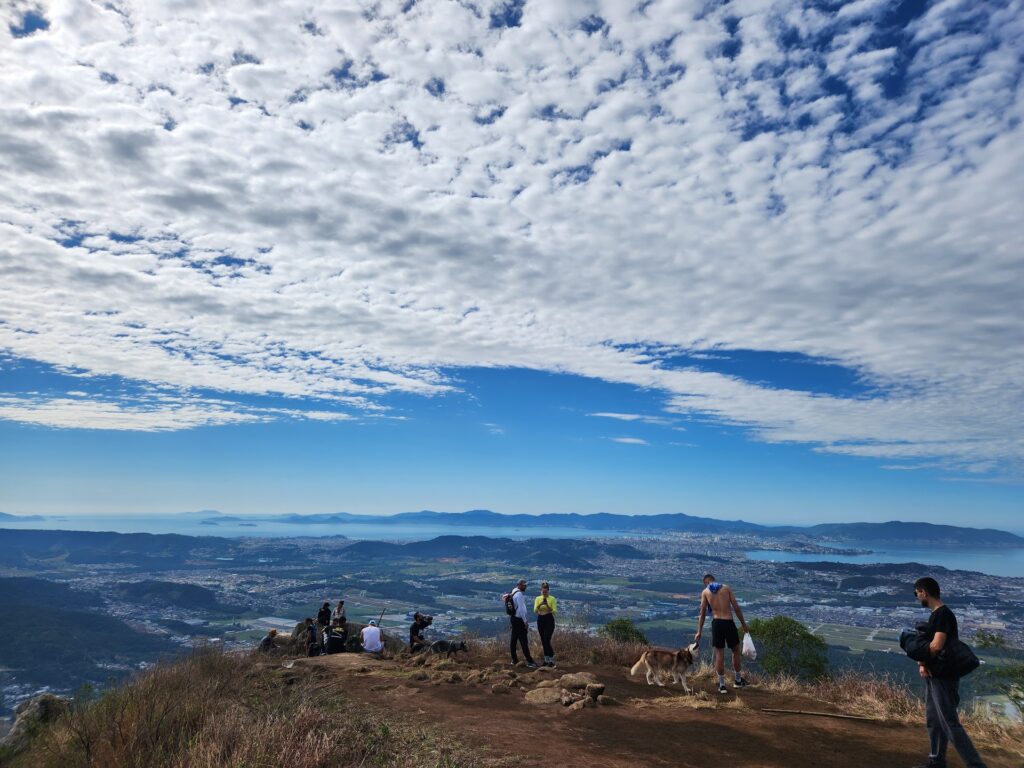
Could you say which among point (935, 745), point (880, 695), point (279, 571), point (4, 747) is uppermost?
point (935, 745)

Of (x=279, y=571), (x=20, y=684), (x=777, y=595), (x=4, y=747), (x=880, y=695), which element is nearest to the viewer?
(x=4, y=747)

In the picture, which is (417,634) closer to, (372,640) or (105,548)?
(372,640)

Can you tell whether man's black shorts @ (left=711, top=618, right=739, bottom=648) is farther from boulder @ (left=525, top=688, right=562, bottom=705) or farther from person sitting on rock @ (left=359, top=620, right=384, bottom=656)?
person sitting on rock @ (left=359, top=620, right=384, bottom=656)

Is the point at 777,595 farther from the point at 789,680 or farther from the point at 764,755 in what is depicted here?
the point at 764,755

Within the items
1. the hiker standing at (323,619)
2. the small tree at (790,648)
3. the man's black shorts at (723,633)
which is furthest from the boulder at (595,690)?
the small tree at (790,648)

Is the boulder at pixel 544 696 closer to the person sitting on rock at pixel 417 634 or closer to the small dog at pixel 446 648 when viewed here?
the small dog at pixel 446 648

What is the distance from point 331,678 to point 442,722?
4.47m

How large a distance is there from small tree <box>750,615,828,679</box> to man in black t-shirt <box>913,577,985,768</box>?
48.9 feet

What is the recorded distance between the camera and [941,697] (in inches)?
241

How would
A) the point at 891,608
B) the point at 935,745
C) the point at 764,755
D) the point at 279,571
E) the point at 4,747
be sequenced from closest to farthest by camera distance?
the point at 935,745, the point at 764,755, the point at 4,747, the point at 891,608, the point at 279,571

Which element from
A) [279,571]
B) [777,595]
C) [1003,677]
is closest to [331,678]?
[1003,677]

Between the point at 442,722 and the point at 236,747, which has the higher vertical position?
the point at 236,747

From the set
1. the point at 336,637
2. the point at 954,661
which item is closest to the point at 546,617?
the point at 336,637

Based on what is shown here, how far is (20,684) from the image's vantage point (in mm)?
39812
